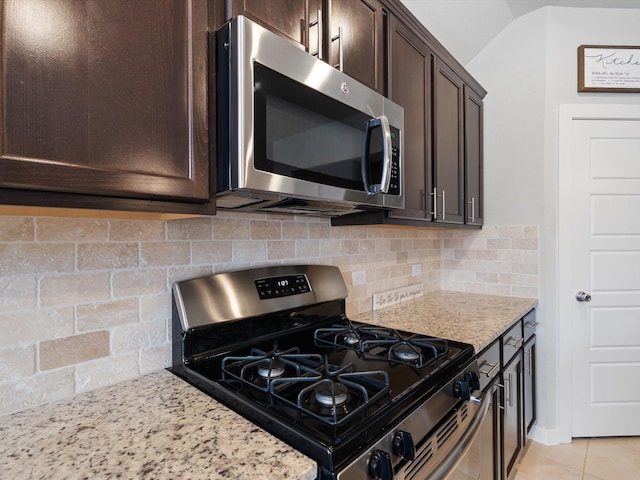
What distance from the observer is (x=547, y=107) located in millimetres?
2301

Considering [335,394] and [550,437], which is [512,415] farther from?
[335,394]

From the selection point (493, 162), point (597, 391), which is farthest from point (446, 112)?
point (597, 391)

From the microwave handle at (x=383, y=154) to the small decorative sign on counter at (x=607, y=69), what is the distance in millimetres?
1883

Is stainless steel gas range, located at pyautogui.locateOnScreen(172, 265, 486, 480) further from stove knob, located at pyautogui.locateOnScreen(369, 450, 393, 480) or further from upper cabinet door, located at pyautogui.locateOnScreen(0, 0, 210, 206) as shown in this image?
upper cabinet door, located at pyautogui.locateOnScreen(0, 0, 210, 206)

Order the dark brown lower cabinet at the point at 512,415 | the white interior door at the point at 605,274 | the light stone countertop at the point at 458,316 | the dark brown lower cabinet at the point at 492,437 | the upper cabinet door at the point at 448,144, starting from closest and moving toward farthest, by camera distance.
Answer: the dark brown lower cabinet at the point at 492,437 → the light stone countertop at the point at 458,316 → the dark brown lower cabinet at the point at 512,415 → the upper cabinet door at the point at 448,144 → the white interior door at the point at 605,274

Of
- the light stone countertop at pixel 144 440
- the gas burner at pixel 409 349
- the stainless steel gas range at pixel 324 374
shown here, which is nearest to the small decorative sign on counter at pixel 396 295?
the stainless steel gas range at pixel 324 374

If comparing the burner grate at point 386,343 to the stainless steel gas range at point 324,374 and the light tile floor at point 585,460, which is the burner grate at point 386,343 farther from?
the light tile floor at point 585,460

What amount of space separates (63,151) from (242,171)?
1.11ft

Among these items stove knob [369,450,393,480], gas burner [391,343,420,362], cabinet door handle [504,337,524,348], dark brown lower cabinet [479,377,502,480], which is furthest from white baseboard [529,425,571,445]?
stove knob [369,450,393,480]

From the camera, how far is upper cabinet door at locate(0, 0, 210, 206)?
0.59m

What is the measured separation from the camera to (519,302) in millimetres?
2227

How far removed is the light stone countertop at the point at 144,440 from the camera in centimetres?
63

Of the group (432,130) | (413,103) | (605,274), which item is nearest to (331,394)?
(413,103)

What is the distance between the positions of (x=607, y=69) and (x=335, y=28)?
2098mm
